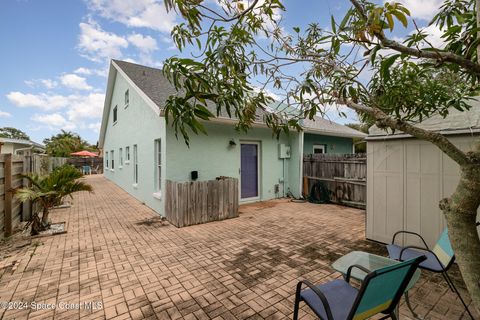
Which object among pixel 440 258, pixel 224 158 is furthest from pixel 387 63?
pixel 224 158

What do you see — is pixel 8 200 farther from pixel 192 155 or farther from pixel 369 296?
pixel 369 296

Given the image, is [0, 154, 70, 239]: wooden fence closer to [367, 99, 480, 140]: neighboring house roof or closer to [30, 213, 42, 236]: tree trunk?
[30, 213, 42, 236]: tree trunk

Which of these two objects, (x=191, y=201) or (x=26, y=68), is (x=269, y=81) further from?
(x=26, y=68)

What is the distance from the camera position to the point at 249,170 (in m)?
8.31

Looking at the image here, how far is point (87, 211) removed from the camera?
23.6 ft

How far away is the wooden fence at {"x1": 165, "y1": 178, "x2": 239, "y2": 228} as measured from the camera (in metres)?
5.58

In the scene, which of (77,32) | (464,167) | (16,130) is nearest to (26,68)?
(77,32)

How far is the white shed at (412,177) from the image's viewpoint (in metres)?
3.40

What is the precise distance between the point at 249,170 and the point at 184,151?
9.04 feet

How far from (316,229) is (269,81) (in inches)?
143

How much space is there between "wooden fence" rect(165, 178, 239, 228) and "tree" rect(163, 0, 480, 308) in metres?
3.34

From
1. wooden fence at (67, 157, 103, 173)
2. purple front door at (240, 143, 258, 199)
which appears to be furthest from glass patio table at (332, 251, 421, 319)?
wooden fence at (67, 157, 103, 173)

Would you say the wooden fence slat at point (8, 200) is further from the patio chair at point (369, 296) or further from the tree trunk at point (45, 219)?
the patio chair at point (369, 296)

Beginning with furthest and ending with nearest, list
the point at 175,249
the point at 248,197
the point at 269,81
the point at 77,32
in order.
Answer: the point at 248,197, the point at 77,32, the point at 175,249, the point at 269,81
